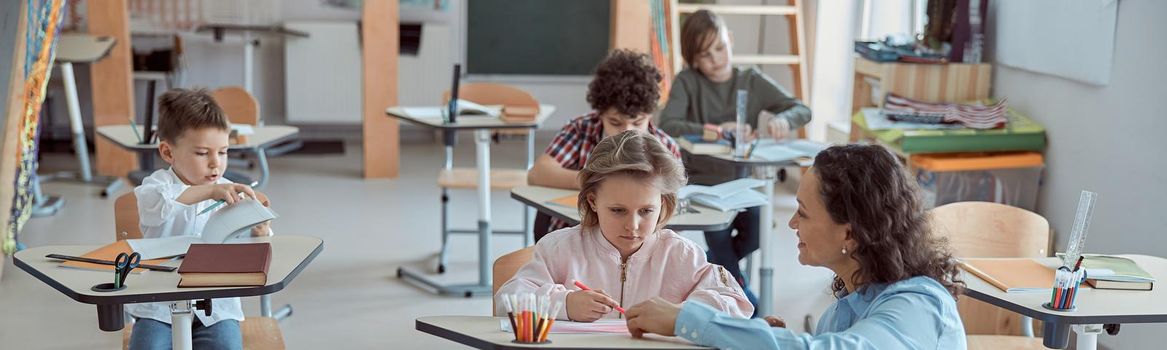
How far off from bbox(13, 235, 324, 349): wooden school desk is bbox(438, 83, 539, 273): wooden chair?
219cm

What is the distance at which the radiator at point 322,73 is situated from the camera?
26.4ft

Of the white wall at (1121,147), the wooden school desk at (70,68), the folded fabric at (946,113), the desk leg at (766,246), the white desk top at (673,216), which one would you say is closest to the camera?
the white desk top at (673,216)

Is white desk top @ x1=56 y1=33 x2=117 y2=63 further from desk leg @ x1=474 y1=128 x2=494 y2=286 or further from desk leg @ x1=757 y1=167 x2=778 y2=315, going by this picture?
desk leg @ x1=757 y1=167 x2=778 y2=315

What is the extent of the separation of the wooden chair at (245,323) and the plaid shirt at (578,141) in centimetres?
98

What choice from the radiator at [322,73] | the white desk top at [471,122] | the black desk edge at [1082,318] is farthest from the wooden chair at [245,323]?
the radiator at [322,73]

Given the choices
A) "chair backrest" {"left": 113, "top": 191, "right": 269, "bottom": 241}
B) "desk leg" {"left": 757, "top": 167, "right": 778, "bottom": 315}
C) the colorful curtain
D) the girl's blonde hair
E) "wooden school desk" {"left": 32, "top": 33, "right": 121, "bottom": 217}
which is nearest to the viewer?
the girl's blonde hair

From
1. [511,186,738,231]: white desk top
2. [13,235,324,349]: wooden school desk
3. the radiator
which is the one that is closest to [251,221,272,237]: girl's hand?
[13,235,324,349]: wooden school desk

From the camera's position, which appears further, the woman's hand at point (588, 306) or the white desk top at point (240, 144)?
the white desk top at point (240, 144)

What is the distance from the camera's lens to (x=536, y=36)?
Result: 8.20 meters

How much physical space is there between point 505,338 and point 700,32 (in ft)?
8.56

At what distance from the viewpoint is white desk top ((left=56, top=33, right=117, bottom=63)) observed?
6.01 meters

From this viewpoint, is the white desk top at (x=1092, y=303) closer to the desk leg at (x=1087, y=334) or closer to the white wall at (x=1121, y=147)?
the desk leg at (x=1087, y=334)

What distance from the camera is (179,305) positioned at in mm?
2238

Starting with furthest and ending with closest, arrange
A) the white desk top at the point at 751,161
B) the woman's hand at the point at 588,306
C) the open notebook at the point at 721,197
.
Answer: the white desk top at the point at 751,161
the open notebook at the point at 721,197
the woman's hand at the point at 588,306
